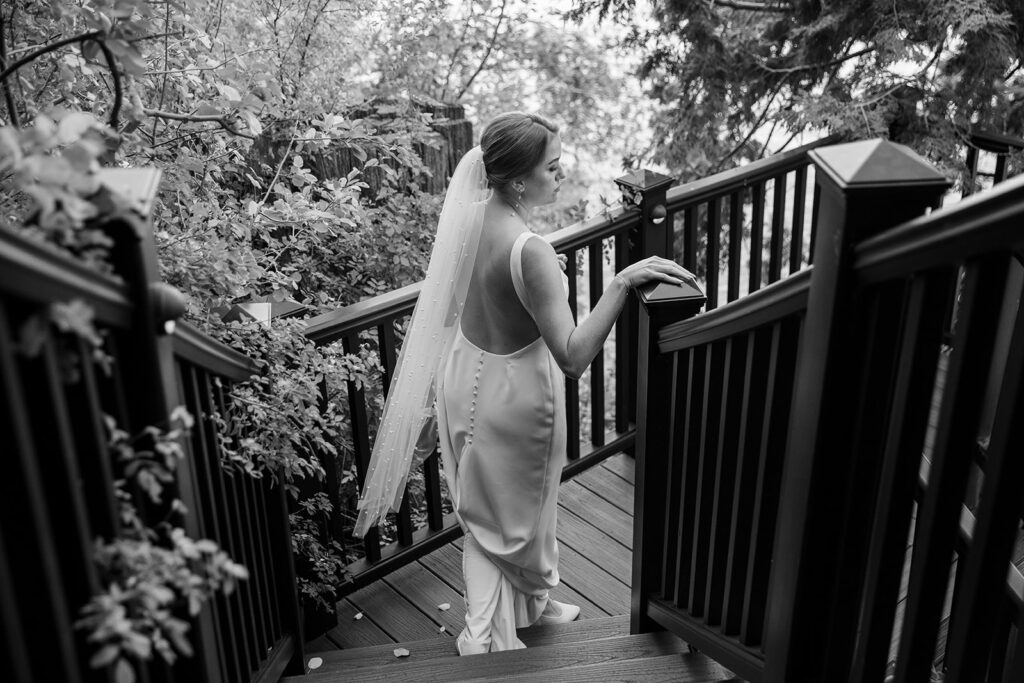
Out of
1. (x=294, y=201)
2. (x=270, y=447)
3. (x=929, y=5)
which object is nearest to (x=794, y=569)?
(x=270, y=447)

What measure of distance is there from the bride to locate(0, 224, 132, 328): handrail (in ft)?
4.92

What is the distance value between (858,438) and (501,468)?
57.4 inches

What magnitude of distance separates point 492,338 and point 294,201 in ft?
2.56

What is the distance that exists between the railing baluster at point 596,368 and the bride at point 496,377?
1.74ft

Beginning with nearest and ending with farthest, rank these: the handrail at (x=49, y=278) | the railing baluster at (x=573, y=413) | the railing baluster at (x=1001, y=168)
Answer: the handrail at (x=49, y=278), the railing baluster at (x=573, y=413), the railing baluster at (x=1001, y=168)

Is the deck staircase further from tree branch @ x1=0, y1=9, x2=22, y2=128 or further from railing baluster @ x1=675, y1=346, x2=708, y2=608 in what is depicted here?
tree branch @ x1=0, y1=9, x2=22, y2=128

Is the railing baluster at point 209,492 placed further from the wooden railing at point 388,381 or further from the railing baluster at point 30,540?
the wooden railing at point 388,381

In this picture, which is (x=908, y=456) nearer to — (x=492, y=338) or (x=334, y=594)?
(x=492, y=338)

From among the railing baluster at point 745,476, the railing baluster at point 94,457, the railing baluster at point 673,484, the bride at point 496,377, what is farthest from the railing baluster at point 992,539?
the bride at point 496,377

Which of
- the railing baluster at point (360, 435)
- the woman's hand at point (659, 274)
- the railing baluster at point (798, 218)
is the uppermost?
the woman's hand at point (659, 274)

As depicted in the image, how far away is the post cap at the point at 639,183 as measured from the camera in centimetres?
340

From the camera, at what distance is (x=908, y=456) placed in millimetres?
1406

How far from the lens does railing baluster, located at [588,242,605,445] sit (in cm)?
339

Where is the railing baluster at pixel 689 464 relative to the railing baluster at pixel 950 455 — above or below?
below
